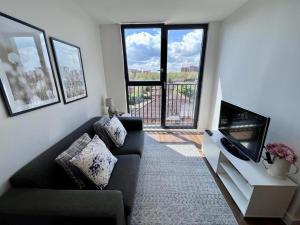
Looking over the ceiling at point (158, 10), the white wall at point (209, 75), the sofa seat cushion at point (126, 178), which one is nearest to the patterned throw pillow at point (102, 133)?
the sofa seat cushion at point (126, 178)

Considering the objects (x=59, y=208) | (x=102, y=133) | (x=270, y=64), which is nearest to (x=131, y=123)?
(x=102, y=133)

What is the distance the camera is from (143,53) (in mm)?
3041

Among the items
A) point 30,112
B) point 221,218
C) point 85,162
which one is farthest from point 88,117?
point 221,218

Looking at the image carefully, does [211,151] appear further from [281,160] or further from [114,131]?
[114,131]

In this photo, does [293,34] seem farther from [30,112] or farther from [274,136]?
[30,112]

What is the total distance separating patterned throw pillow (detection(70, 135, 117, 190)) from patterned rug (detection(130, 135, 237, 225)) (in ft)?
1.77

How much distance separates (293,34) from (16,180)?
2.64 meters

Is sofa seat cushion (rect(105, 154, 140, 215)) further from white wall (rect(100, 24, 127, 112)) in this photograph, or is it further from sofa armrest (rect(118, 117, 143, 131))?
white wall (rect(100, 24, 127, 112))

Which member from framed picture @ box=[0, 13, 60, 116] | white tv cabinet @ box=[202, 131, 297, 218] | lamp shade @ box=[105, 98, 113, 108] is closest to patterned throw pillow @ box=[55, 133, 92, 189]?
framed picture @ box=[0, 13, 60, 116]

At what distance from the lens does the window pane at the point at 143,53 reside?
2.92 m

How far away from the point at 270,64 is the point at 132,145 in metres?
1.91

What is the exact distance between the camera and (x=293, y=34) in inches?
52.8

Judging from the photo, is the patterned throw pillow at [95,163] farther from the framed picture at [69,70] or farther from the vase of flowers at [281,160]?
the vase of flowers at [281,160]

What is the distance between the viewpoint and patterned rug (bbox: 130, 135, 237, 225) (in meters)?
1.42
